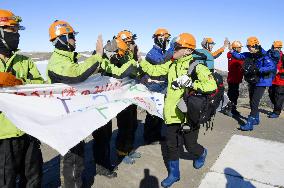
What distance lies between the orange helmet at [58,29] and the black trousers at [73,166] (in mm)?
1567

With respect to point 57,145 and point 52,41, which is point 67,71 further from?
point 57,145

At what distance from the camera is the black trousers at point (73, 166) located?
14.9 ft

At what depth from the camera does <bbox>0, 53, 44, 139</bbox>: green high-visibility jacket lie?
3879mm

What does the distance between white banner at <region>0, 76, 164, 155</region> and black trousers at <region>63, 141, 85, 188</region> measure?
0.50 meters

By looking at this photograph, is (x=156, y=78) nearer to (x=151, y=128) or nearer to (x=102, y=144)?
(x=151, y=128)

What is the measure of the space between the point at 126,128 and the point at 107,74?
49.4 inches

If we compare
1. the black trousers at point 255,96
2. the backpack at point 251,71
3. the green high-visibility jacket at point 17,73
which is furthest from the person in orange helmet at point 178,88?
the backpack at point 251,71

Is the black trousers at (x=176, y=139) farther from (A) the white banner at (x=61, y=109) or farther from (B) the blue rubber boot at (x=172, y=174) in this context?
(A) the white banner at (x=61, y=109)

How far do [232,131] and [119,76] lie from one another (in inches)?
166

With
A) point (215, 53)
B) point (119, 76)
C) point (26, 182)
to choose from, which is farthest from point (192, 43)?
point (215, 53)

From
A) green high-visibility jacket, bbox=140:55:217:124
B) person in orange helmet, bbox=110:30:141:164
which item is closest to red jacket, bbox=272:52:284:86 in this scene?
person in orange helmet, bbox=110:30:141:164

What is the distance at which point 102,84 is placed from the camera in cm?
527

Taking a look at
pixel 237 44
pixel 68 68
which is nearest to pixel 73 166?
pixel 68 68

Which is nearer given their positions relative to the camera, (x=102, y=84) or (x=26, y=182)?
(x=26, y=182)
